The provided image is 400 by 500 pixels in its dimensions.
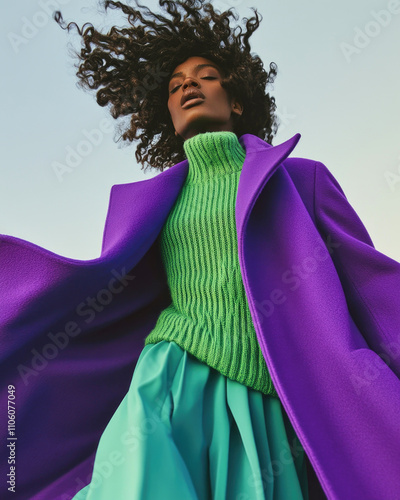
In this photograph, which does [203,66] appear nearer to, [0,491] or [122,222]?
[122,222]

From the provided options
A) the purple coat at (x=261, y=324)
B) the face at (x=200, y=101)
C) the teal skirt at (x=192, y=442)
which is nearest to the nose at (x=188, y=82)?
the face at (x=200, y=101)

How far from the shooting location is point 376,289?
1468 mm

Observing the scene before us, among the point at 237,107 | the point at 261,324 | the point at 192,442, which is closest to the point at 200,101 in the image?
the point at 237,107

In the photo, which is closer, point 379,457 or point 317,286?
point 379,457

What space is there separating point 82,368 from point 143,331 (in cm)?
22

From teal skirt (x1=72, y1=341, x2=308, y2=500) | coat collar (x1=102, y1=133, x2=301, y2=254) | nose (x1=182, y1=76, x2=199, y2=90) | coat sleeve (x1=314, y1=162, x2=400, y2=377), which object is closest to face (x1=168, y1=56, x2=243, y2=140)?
nose (x1=182, y1=76, x2=199, y2=90)

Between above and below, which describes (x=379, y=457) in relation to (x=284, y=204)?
below

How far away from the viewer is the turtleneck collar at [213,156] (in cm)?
173

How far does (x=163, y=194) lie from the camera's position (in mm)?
1699

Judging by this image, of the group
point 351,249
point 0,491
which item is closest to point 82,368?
point 0,491

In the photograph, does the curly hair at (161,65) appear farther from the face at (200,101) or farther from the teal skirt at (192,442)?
the teal skirt at (192,442)

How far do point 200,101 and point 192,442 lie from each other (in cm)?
112

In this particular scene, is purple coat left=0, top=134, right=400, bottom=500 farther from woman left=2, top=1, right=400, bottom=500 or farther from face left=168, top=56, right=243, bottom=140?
face left=168, top=56, right=243, bottom=140
